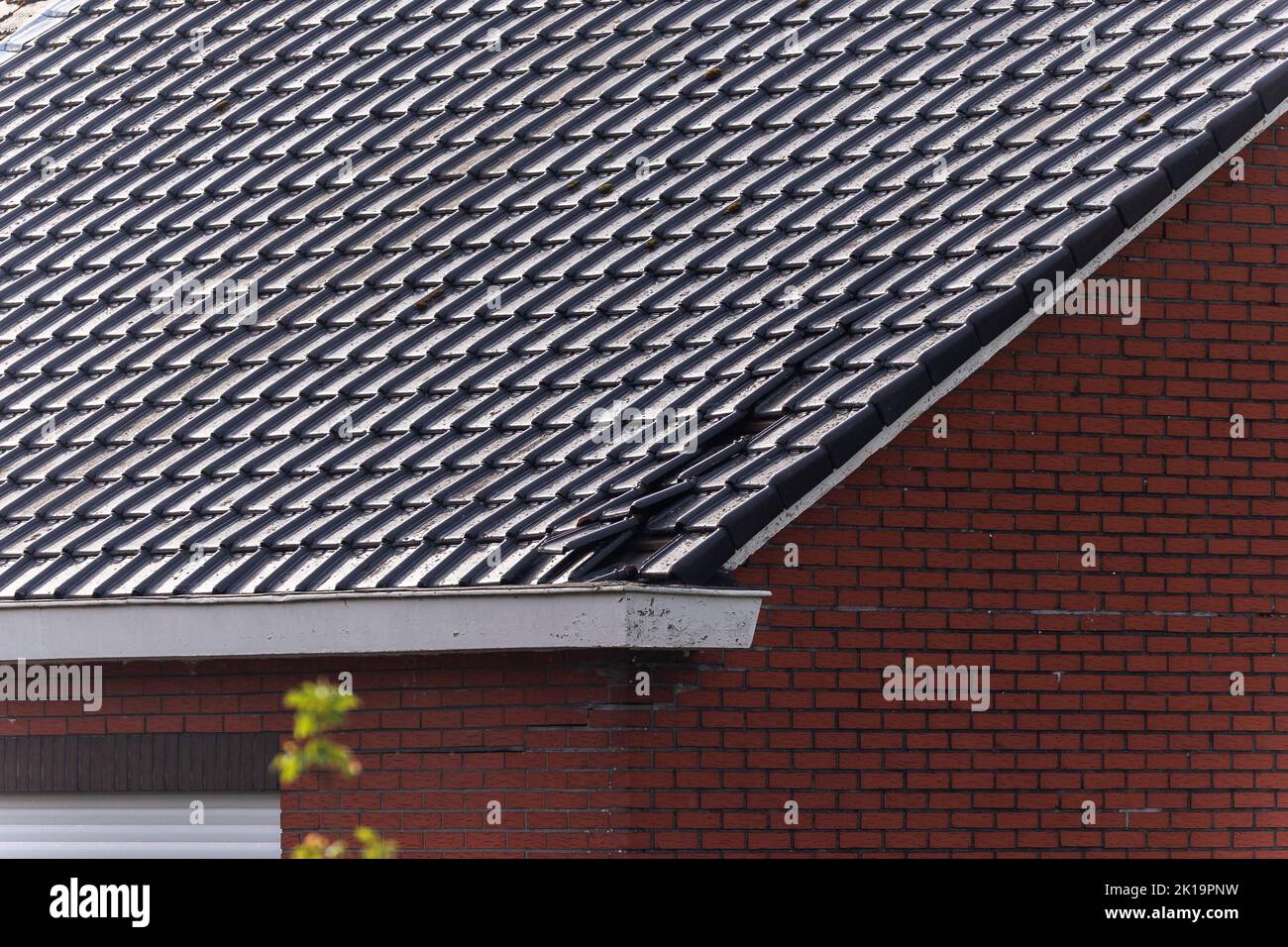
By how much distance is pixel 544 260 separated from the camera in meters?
8.95

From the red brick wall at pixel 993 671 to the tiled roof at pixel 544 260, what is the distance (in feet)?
1.23

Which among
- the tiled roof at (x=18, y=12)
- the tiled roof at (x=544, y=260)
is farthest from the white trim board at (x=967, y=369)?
the tiled roof at (x=18, y=12)

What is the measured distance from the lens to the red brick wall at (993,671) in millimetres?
7457

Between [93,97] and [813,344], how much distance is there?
5.25 meters

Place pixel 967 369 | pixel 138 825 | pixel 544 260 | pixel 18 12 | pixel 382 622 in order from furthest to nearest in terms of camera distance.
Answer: pixel 18 12
pixel 544 260
pixel 138 825
pixel 967 369
pixel 382 622

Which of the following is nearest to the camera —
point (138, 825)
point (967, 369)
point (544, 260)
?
point (967, 369)

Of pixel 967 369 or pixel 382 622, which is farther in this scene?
pixel 967 369

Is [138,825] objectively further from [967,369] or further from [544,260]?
[967,369]

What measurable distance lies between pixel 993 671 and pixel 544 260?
2.56 meters

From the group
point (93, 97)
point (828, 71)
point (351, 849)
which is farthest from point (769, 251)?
point (93, 97)

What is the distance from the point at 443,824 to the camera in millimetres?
7664

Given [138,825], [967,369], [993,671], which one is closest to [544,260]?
[967,369]

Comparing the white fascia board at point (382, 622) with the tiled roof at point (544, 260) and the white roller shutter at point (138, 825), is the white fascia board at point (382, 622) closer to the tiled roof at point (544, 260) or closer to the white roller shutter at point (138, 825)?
the tiled roof at point (544, 260)
